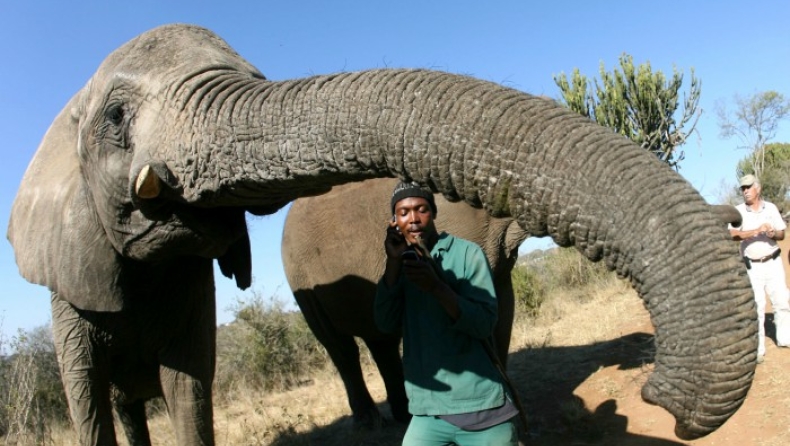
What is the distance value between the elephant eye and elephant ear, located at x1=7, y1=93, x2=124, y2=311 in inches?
20.7

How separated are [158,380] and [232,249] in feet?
3.78

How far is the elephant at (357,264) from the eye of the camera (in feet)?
17.5

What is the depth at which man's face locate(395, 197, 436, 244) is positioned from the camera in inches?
126

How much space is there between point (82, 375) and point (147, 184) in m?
1.71

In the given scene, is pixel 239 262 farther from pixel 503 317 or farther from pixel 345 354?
pixel 345 354

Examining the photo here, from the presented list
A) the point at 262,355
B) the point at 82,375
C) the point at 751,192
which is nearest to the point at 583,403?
the point at 751,192

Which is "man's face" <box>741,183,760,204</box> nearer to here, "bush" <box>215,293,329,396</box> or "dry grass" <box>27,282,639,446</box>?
"dry grass" <box>27,282,639,446</box>

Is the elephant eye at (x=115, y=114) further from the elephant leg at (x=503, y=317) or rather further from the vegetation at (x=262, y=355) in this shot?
the vegetation at (x=262, y=355)

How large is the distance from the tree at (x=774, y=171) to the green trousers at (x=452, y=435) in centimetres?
2074

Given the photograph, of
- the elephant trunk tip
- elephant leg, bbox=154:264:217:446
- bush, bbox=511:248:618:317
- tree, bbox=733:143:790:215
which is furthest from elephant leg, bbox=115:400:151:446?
tree, bbox=733:143:790:215

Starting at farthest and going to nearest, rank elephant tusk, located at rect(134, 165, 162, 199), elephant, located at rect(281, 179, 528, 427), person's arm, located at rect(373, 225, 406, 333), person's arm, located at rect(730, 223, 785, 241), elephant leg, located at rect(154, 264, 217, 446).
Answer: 1. person's arm, located at rect(730, 223, 785, 241)
2. elephant, located at rect(281, 179, 528, 427)
3. elephant leg, located at rect(154, 264, 217, 446)
4. person's arm, located at rect(373, 225, 406, 333)
5. elephant tusk, located at rect(134, 165, 162, 199)

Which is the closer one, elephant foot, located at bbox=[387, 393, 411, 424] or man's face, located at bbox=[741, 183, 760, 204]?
elephant foot, located at bbox=[387, 393, 411, 424]

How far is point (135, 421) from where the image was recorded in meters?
5.05

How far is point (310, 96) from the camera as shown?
258 cm
